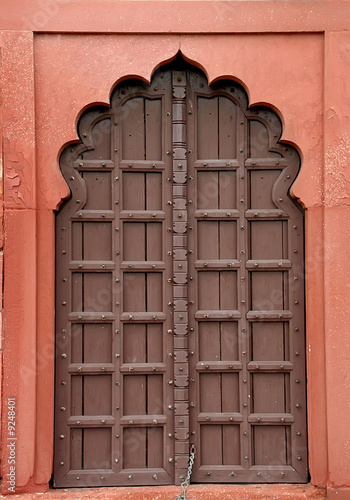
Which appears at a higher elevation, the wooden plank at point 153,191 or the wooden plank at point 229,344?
the wooden plank at point 153,191

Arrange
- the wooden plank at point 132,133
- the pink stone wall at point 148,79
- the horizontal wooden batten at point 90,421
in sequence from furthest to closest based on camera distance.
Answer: the wooden plank at point 132,133 < the horizontal wooden batten at point 90,421 < the pink stone wall at point 148,79

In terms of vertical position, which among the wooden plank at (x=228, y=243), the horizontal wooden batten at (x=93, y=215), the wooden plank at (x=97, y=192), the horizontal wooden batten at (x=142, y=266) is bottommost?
the horizontal wooden batten at (x=142, y=266)

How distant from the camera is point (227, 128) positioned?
136 inches

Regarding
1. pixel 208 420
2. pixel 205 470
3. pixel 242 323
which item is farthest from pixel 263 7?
pixel 205 470

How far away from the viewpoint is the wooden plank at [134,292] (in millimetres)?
3391

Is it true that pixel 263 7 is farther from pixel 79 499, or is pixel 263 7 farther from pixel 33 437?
pixel 79 499

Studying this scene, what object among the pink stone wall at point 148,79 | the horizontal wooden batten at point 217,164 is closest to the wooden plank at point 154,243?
the horizontal wooden batten at point 217,164

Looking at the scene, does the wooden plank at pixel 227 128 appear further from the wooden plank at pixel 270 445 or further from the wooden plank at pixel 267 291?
the wooden plank at pixel 270 445

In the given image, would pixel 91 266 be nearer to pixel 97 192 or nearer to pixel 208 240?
pixel 97 192

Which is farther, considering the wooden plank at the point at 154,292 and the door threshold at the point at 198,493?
the wooden plank at the point at 154,292

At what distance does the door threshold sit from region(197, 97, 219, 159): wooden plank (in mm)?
1970

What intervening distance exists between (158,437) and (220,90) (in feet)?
6.98

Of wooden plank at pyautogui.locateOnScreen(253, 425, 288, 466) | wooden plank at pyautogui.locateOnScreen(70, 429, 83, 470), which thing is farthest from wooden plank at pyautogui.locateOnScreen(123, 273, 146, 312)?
wooden plank at pyautogui.locateOnScreen(253, 425, 288, 466)

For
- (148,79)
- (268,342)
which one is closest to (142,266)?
(268,342)
